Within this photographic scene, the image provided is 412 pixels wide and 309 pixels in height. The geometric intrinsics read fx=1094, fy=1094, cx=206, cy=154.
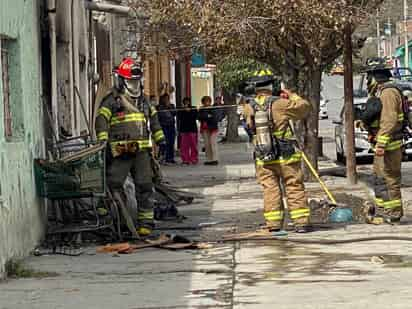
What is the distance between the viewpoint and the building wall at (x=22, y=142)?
10.0m

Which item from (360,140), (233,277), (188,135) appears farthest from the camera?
(188,135)

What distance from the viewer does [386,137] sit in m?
12.7

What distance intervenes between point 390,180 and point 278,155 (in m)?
1.55

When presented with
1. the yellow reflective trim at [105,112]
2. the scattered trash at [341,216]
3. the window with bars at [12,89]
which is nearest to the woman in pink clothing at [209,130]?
the scattered trash at [341,216]

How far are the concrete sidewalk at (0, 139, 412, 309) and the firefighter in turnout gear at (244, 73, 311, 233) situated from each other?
1.37 ft

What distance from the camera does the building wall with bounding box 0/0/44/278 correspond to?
10.0 metres

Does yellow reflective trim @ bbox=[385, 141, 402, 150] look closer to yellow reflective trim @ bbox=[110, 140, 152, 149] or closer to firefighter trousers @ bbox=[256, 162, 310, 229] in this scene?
firefighter trousers @ bbox=[256, 162, 310, 229]

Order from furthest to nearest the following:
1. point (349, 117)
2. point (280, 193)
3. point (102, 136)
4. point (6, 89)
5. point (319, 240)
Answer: point (349, 117)
point (280, 193)
point (102, 136)
point (319, 240)
point (6, 89)

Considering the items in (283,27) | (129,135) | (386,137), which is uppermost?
(283,27)

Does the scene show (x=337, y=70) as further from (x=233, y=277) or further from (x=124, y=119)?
(x=233, y=277)

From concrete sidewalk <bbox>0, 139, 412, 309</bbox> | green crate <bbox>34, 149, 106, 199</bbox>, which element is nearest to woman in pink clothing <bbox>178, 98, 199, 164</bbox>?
concrete sidewalk <bbox>0, 139, 412, 309</bbox>

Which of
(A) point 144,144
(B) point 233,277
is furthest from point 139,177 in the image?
(B) point 233,277

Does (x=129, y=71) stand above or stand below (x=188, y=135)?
above

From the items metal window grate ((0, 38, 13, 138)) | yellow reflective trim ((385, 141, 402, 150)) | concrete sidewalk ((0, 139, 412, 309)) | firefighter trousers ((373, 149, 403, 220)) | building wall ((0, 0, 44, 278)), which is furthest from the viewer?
firefighter trousers ((373, 149, 403, 220))
